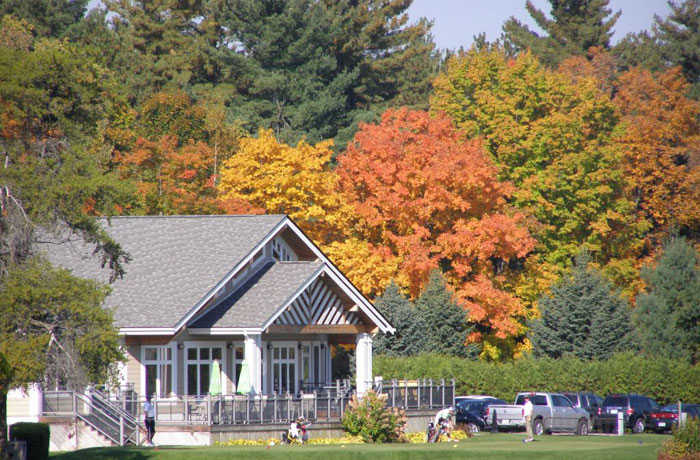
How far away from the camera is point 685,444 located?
103 feet

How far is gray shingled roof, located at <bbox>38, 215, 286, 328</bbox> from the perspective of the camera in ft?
131

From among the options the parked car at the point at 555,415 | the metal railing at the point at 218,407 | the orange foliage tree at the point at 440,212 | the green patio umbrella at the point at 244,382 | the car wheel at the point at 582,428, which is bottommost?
the car wheel at the point at 582,428

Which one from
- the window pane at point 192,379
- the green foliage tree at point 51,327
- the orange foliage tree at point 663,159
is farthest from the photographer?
the orange foliage tree at point 663,159

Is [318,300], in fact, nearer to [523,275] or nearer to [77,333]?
[77,333]

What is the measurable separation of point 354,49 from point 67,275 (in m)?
60.5

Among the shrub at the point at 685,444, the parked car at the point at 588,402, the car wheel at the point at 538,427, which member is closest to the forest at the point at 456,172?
the parked car at the point at 588,402

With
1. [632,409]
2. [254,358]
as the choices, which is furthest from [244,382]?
[632,409]

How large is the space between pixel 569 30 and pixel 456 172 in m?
32.6

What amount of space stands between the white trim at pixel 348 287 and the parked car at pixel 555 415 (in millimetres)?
6630

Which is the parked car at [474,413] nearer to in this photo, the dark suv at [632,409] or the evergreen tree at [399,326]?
the dark suv at [632,409]

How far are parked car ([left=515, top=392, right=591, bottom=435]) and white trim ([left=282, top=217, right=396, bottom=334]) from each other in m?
6.63

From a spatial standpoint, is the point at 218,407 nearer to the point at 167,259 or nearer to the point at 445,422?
the point at 167,259

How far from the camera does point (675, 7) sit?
90625mm

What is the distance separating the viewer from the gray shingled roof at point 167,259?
1574 inches
